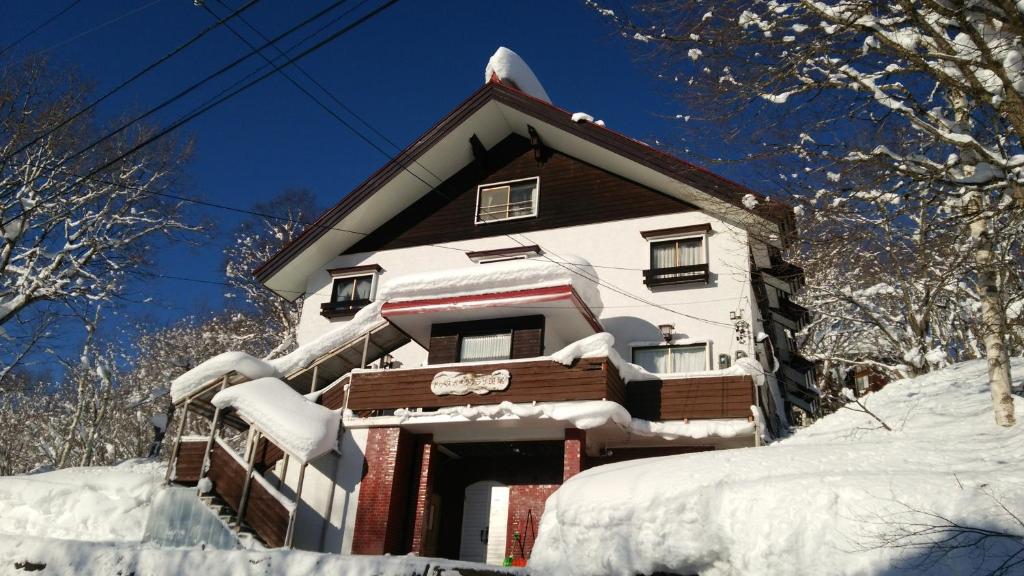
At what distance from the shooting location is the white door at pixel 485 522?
1620 centimetres

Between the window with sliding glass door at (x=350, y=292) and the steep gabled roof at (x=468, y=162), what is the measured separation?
0.95 m

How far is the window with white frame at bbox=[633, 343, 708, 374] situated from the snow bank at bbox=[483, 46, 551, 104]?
903 centimetres

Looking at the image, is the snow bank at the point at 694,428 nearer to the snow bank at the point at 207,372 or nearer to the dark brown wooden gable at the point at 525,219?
the dark brown wooden gable at the point at 525,219

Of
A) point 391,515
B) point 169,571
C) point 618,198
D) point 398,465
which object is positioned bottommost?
point 169,571

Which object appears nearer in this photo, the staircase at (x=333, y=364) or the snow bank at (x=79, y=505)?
the snow bank at (x=79, y=505)

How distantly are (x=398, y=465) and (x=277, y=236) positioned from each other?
18.4 metres

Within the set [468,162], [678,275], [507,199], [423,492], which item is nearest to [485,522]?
[423,492]

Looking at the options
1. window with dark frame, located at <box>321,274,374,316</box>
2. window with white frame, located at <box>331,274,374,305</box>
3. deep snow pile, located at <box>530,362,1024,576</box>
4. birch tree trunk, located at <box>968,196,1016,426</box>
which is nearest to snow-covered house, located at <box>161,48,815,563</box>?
window with dark frame, located at <box>321,274,374,316</box>

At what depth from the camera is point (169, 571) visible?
27.2 feet

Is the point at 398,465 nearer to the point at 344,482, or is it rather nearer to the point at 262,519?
the point at 344,482

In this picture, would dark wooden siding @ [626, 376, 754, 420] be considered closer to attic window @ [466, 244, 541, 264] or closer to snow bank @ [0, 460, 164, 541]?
attic window @ [466, 244, 541, 264]

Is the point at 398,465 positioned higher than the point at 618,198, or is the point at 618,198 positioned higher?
the point at 618,198

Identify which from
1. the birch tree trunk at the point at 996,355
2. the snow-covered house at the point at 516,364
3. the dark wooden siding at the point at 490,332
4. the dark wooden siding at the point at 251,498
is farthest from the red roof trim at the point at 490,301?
the birch tree trunk at the point at 996,355

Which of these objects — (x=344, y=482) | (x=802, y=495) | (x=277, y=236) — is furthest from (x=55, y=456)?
(x=802, y=495)
